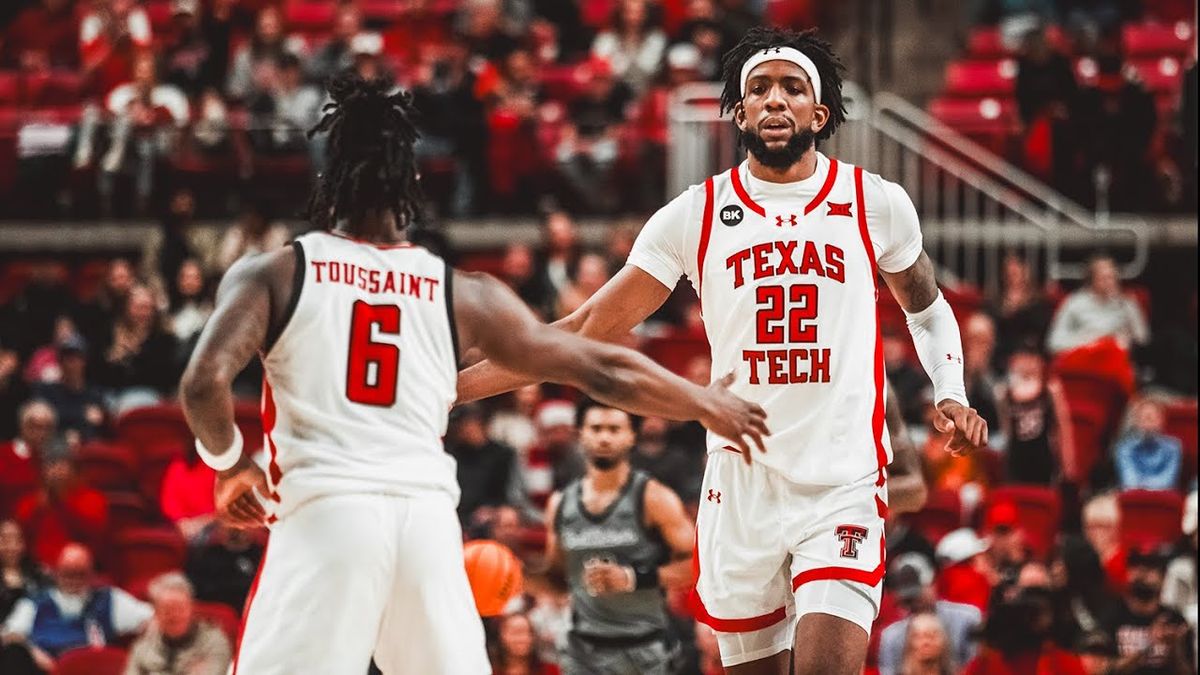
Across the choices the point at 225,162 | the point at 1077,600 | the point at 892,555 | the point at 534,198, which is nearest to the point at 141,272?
the point at 225,162

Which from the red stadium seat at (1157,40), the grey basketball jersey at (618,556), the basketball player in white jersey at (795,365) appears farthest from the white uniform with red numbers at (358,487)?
the red stadium seat at (1157,40)

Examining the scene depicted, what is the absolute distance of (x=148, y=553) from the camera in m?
13.9

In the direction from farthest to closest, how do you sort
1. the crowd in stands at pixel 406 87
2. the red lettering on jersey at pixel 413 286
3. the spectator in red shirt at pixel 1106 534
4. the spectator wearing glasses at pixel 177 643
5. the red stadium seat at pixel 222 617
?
the crowd in stands at pixel 406 87
the spectator in red shirt at pixel 1106 534
the red stadium seat at pixel 222 617
the spectator wearing glasses at pixel 177 643
the red lettering on jersey at pixel 413 286

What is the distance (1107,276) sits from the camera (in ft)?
50.5

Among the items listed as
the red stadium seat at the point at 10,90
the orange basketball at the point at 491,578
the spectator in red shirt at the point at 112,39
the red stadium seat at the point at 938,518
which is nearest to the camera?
the orange basketball at the point at 491,578

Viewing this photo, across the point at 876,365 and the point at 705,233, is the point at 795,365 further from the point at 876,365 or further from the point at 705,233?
the point at 705,233

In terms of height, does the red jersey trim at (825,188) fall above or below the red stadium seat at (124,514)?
above

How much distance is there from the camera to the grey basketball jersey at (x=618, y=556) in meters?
9.96

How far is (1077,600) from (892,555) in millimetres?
1157

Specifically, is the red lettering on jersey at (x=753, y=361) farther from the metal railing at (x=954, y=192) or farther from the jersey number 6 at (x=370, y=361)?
the metal railing at (x=954, y=192)

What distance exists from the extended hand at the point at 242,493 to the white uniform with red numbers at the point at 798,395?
1.76m

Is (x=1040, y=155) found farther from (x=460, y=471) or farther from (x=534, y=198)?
(x=460, y=471)

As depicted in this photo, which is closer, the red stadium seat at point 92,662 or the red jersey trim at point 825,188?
the red jersey trim at point 825,188

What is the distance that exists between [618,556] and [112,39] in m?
11.6
